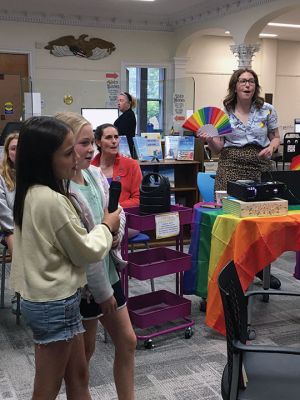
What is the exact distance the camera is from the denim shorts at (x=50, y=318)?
139 centimetres

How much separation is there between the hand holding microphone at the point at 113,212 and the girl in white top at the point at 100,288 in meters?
0.06

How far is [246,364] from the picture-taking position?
5.66 ft

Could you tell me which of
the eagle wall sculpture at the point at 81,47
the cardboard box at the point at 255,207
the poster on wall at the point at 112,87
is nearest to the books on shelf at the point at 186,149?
the cardboard box at the point at 255,207

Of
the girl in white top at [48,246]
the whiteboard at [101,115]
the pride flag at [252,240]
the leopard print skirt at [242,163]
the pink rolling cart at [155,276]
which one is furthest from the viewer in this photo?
the whiteboard at [101,115]

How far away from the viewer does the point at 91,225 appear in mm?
1652

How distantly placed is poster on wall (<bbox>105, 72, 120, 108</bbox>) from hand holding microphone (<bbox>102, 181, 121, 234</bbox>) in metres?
7.19

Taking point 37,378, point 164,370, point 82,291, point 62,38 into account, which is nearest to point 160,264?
point 164,370

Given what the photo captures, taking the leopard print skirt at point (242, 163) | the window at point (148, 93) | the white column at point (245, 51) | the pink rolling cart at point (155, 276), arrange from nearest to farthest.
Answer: the pink rolling cart at point (155, 276)
the leopard print skirt at point (242, 163)
the white column at point (245, 51)
the window at point (148, 93)

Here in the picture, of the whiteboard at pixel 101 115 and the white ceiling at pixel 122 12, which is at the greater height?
the white ceiling at pixel 122 12

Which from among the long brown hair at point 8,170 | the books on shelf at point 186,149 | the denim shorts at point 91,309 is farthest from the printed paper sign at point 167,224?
the books on shelf at point 186,149

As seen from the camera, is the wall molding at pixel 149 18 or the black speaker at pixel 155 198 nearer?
the black speaker at pixel 155 198

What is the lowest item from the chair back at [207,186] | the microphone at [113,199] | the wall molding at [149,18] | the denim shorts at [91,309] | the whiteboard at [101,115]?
the denim shorts at [91,309]

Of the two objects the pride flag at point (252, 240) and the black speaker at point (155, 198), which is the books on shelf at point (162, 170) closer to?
the black speaker at point (155, 198)

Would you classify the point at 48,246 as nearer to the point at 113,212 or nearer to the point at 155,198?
the point at 113,212
